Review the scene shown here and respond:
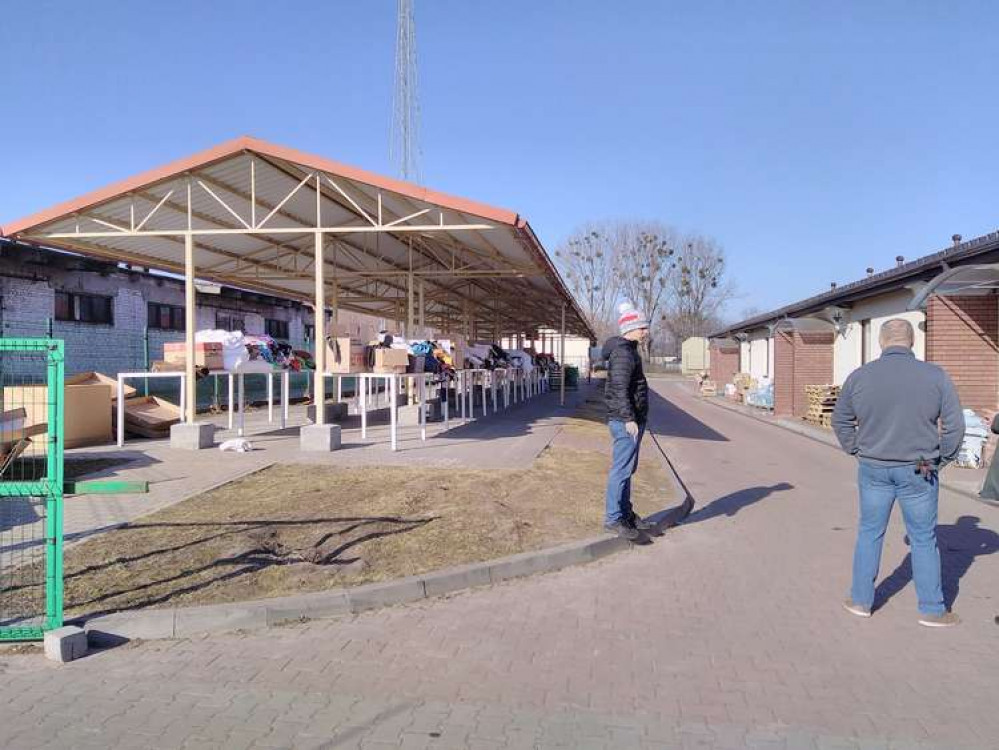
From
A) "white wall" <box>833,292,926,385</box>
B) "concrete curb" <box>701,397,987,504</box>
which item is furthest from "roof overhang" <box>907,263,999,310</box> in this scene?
"concrete curb" <box>701,397,987,504</box>

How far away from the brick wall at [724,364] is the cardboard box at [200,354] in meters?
29.3

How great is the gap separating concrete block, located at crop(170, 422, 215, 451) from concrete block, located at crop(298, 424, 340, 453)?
181 cm

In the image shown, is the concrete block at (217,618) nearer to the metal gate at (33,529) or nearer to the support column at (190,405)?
the metal gate at (33,529)

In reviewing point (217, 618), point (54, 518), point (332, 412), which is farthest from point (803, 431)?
point (54, 518)

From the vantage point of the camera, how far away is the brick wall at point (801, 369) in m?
21.0

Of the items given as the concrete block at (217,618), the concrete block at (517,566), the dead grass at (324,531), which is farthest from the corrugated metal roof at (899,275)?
the concrete block at (217,618)

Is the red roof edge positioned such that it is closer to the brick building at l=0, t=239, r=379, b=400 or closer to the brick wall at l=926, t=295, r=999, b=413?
the brick building at l=0, t=239, r=379, b=400

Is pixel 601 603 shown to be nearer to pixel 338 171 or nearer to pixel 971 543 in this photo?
pixel 971 543

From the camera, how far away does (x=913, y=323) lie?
15.6m

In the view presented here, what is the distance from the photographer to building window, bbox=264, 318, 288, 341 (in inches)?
1091

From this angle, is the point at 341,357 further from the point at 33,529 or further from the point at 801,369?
the point at 801,369

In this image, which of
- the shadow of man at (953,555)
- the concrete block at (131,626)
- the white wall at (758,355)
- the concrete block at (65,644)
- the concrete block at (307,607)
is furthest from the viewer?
the white wall at (758,355)

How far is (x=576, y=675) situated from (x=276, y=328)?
85.8 ft

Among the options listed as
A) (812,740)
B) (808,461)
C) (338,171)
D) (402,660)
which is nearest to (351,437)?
(338,171)
